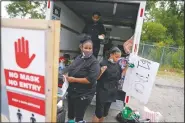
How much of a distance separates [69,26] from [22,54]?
4911 mm

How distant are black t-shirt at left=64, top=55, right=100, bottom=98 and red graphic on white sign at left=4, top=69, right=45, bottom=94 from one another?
143 centimetres

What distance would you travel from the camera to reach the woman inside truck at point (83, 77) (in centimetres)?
310

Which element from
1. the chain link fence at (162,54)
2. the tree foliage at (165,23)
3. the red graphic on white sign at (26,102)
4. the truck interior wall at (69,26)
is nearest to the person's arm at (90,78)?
the red graphic on white sign at (26,102)

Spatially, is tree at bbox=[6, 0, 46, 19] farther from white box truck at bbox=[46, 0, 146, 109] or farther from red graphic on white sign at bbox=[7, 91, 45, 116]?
red graphic on white sign at bbox=[7, 91, 45, 116]

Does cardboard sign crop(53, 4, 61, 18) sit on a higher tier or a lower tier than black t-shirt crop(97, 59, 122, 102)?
higher

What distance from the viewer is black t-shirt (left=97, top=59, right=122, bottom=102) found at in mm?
3643

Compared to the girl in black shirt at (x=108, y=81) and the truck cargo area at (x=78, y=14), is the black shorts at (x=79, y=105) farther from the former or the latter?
the truck cargo area at (x=78, y=14)

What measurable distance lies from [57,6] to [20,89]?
12.4 feet

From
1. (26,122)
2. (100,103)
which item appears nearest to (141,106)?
(100,103)

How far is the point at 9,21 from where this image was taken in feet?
5.45

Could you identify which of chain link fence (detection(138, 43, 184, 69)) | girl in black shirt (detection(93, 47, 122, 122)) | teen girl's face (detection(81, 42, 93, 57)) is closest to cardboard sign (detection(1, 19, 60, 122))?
teen girl's face (detection(81, 42, 93, 57))

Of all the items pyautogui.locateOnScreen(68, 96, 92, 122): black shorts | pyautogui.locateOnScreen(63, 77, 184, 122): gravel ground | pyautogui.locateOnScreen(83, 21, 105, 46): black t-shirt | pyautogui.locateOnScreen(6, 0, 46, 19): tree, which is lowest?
pyautogui.locateOnScreen(63, 77, 184, 122): gravel ground

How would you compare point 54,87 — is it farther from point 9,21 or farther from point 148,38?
point 148,38

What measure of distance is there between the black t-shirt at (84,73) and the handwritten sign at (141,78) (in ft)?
3.42
